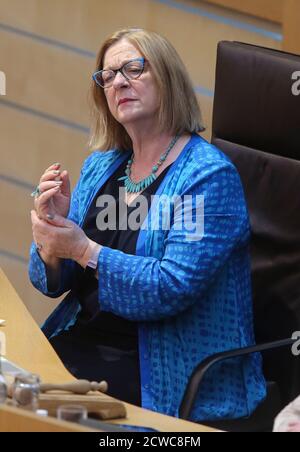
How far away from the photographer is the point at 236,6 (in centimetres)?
399

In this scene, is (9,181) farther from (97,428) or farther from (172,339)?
(97,428)

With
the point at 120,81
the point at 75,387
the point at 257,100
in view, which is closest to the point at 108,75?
the point at 120,81

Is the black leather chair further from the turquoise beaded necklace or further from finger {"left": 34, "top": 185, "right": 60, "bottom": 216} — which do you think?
finger {"left": 34, "top": 185, "right": 60, "bottom": 216}

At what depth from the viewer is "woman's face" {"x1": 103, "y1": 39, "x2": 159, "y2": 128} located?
3.16m

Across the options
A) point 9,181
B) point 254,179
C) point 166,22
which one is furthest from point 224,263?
point 9,181

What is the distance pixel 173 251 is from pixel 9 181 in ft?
5.58

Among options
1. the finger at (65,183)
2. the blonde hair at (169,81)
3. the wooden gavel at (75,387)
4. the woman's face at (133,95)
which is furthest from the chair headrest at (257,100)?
the wooden gavel at (75,387)

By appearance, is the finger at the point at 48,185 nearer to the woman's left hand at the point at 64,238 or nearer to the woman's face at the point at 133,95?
the woman's left hand at the point at 64,238

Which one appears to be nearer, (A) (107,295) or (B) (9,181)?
(A) (107,295)

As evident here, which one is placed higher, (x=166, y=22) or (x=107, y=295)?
(x=166, y=22)

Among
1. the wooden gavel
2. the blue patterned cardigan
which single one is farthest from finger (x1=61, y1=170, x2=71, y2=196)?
the wooden gavel

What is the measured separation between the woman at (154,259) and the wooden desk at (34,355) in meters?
0.19

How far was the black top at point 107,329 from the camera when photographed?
119 inches

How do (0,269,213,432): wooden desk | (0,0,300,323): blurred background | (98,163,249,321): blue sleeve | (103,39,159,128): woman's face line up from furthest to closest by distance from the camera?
(0,0,300,323): blurred background
(103,39,159,128): woman's face
(98,163,249,321): blue sleeve
(0,269,213,432): wooden desk
